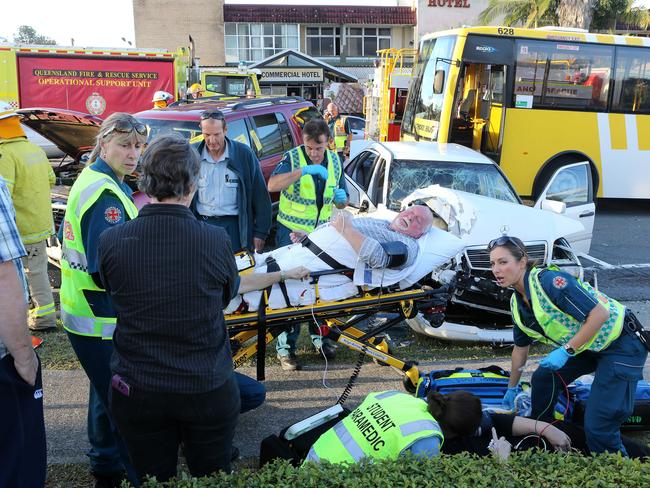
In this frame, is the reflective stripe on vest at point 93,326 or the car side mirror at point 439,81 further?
the car side mirror at point 439,81

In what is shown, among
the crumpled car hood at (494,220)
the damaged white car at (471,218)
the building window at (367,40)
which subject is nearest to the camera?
the damaged white car at (471,218)

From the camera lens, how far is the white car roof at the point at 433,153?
7.24 metres

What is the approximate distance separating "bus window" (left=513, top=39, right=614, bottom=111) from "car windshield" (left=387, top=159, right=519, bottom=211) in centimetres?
580

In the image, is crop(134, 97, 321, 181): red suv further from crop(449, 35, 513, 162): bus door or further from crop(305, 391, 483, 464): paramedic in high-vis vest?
crop(305, 391, 483, 464): paramedic in high-vis vest

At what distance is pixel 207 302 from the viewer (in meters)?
2.29

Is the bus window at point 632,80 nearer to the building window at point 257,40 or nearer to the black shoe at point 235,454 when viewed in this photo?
the black shoe at point 235,454

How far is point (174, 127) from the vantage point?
777 centimetres

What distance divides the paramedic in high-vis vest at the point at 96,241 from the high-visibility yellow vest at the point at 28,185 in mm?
2753

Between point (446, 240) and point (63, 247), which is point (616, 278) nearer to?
point (446, 240)

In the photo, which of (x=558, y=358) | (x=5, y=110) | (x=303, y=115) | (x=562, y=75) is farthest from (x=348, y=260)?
(x=562, y=75)

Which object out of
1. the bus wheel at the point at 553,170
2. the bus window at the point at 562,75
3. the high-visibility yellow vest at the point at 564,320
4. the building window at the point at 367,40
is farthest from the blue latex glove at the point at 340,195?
the building window at the point at 367,40

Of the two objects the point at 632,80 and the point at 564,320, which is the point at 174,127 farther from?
the point at 632,80

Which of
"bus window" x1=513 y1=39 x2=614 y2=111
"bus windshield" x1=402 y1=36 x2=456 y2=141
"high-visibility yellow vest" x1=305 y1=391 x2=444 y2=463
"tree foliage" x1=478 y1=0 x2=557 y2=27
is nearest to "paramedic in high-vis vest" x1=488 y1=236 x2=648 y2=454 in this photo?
"high-visibility yellow vest" x1=305 y1=391 x2=444 y2=463

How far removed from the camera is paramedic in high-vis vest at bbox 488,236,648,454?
3.31 meters
